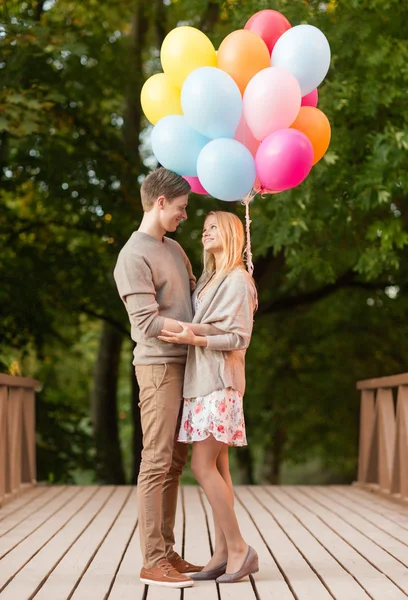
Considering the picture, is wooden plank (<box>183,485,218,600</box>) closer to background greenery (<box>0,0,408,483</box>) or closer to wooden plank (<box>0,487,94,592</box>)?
wooden plank (<box>0,487,94,592</box>)

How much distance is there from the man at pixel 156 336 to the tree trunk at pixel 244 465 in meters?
10.4

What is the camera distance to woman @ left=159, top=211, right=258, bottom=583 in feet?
13.0

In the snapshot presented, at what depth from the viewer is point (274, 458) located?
15.1m

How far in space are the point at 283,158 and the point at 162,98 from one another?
26.4 inches

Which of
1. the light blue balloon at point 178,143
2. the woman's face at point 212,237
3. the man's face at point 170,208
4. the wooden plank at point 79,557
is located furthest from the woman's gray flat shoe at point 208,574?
the light blue balloon at point 178,143

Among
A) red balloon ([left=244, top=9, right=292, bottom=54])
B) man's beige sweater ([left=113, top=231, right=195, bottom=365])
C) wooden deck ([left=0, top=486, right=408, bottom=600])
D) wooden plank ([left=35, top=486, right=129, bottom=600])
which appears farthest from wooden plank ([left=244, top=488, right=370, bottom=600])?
red balloon ([left=244, top=9, right=292, bottom=54])

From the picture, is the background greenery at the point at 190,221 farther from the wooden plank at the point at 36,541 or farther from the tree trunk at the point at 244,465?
the wooden plank at the point at 36,541

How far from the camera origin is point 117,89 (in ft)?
34.6

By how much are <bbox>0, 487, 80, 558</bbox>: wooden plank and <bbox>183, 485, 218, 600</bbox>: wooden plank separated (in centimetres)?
87

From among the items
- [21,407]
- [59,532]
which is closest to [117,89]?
[21,407]

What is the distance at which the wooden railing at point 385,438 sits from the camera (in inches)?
255

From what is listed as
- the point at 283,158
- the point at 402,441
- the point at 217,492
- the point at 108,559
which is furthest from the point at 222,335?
the point at 402,441

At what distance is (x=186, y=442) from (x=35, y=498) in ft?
10.7

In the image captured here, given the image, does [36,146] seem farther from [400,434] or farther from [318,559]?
[318,559]
